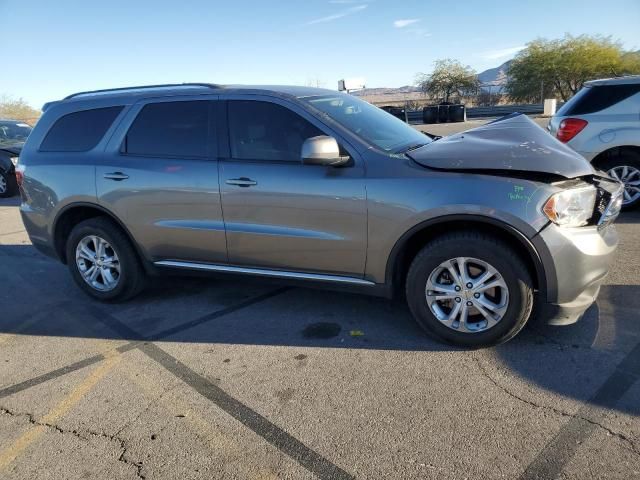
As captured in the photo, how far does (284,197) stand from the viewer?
367cm

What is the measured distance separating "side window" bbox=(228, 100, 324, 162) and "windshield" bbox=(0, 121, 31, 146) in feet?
35.1

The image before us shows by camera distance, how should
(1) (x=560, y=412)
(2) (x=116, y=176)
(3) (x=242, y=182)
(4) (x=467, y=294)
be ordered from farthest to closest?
(2) (x=116, y=176)
(3) (x=242, y=182)
(4) (x=467, y=294)
(1) (x=560, y=412)

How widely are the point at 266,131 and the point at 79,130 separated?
6.59 feet

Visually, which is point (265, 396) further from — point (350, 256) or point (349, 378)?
point (350, 256)

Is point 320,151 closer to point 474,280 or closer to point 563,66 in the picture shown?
point 474,280

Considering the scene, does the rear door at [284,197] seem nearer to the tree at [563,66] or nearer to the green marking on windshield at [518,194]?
the green marking on windshield at [518,194]

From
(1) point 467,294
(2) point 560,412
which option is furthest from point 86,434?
(2) point 560,412

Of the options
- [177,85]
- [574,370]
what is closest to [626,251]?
[574,370]

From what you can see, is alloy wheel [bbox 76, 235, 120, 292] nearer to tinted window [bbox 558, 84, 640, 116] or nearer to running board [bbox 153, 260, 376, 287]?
running board [bbox 153, 260, 376, 287]

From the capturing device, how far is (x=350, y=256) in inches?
142

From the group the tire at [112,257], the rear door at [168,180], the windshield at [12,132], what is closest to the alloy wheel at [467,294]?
the rear door at [168,180]

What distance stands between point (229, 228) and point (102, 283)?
1.64 m

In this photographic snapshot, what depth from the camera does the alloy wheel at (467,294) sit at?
10.7ft

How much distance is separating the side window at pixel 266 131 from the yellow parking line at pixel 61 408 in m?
1.79
